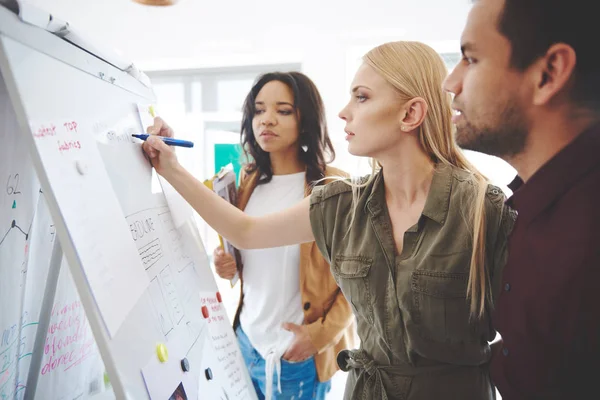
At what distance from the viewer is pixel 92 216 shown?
684 millimetres

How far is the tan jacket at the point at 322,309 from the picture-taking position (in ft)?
4.12

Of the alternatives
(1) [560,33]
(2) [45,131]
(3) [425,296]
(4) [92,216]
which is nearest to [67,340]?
(4) [92,216]

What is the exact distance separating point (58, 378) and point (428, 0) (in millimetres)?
2261

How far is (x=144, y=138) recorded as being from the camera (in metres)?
0.97

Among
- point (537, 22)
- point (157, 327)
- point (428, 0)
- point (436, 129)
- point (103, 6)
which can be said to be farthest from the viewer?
point (103, 6)

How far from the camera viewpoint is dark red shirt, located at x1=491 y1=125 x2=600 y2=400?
547 mm

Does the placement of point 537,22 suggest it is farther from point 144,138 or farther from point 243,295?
point 243,295

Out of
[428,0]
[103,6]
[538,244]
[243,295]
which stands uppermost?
[103,6]

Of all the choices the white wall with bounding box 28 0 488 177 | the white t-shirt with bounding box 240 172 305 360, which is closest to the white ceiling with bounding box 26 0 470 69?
the white wall with bounding box 28 0 488 177

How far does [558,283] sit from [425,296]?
325mm

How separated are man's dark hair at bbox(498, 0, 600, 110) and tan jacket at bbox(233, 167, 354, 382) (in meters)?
0.82

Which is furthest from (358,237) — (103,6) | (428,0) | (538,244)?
(103,6)

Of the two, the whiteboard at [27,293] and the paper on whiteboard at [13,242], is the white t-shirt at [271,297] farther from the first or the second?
the paper on whiteboard at [13,242]

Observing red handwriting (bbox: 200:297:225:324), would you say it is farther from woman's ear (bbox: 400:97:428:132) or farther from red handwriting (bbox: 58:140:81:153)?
woman's ear (bbox: 400:97:428:132)
